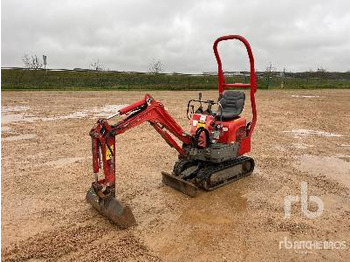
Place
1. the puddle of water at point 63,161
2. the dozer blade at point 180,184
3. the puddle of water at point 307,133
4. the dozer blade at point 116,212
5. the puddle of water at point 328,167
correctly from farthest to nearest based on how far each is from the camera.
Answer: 1. the puddle of water at point 307,133
2. the puddle of water at point 63,161
3. the puddle of water at point 328,167
4. the dozer blade at point 180,184
5. the dozer blade at point 116,212

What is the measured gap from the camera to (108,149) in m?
5.17

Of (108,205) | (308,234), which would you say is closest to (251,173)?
(308,234)

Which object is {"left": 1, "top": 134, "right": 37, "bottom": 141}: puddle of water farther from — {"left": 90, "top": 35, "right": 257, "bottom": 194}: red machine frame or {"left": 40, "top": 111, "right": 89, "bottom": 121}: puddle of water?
{"left": 90, "top": 35, "right": 257, "bottom": 194}: red machine frame

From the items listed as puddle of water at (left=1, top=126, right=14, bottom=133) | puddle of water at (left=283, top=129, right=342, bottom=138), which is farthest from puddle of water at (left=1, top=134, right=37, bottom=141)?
puddle of water at (left=283, top=129, right=342, bottom=138)

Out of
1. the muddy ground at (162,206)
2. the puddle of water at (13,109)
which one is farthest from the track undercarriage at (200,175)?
the puddle of water at (13,109)

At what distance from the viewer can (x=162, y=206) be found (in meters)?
6.06

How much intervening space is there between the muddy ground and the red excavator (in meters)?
0.23

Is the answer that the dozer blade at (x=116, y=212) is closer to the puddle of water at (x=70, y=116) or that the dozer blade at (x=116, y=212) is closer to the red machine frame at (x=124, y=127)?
the red machine frame at (x=124, y=127)

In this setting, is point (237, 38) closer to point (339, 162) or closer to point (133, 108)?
point (133, 108)

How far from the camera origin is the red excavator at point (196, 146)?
17.2 ft

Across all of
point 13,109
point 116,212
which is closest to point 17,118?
point 13,109

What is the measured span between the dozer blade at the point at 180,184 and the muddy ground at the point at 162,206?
0.13 m

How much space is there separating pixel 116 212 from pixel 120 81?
106 ft

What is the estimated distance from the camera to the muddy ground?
15.4 feet
